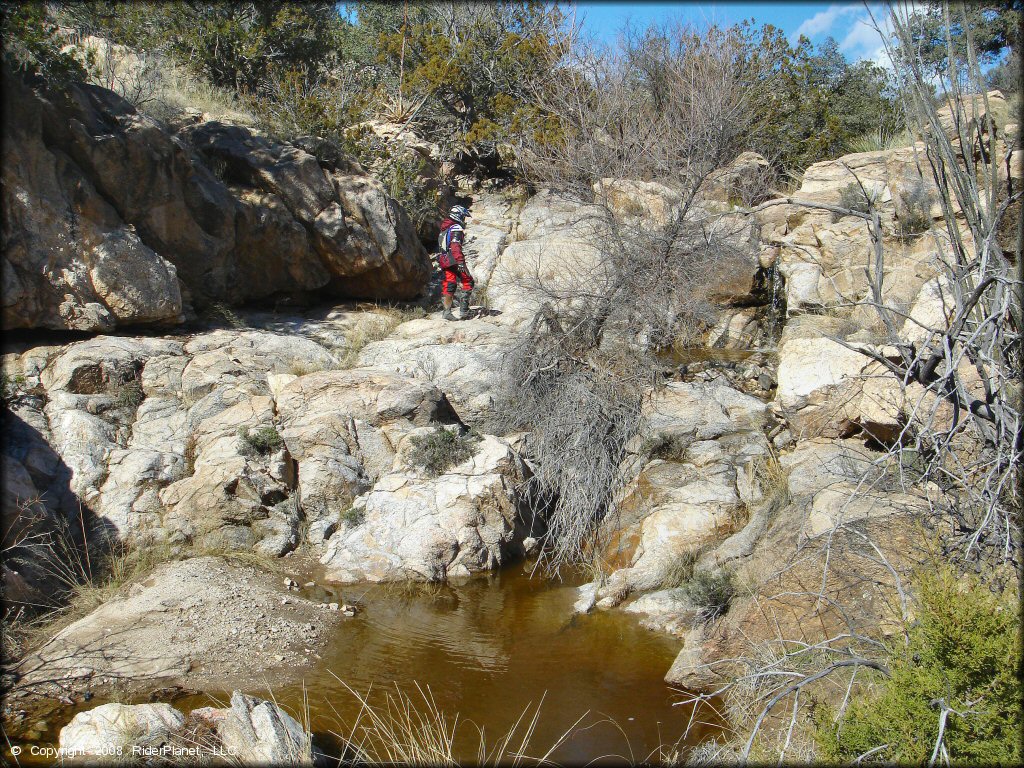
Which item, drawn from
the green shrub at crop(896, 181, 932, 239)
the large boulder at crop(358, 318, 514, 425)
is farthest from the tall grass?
the green shrub at crop(896, 181, 932, 239)

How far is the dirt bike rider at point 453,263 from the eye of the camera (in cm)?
1150

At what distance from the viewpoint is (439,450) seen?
8.70m

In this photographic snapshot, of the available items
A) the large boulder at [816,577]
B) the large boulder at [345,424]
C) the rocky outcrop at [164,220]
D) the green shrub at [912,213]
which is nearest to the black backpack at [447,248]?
the rocky outcrop at [164,220]

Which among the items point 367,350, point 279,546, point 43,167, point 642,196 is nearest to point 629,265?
point 642,196

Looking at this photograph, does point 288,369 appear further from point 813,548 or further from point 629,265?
point 813,548

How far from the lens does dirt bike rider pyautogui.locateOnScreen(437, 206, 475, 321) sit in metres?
11.5

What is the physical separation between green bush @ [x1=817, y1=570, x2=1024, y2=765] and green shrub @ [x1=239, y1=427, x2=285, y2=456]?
6.67 meters

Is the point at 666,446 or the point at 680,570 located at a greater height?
the point at 666,446

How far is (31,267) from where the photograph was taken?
8.79 m

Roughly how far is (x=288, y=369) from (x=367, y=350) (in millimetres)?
1178

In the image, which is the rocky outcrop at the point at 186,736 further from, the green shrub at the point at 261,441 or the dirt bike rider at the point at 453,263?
the dirt bike rider at the point at 453,263

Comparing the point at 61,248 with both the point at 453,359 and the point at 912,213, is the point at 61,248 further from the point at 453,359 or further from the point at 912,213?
the point at 912,213

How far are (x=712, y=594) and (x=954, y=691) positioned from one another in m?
3.27

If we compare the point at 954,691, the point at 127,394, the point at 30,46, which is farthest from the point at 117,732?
the point at 30,46
